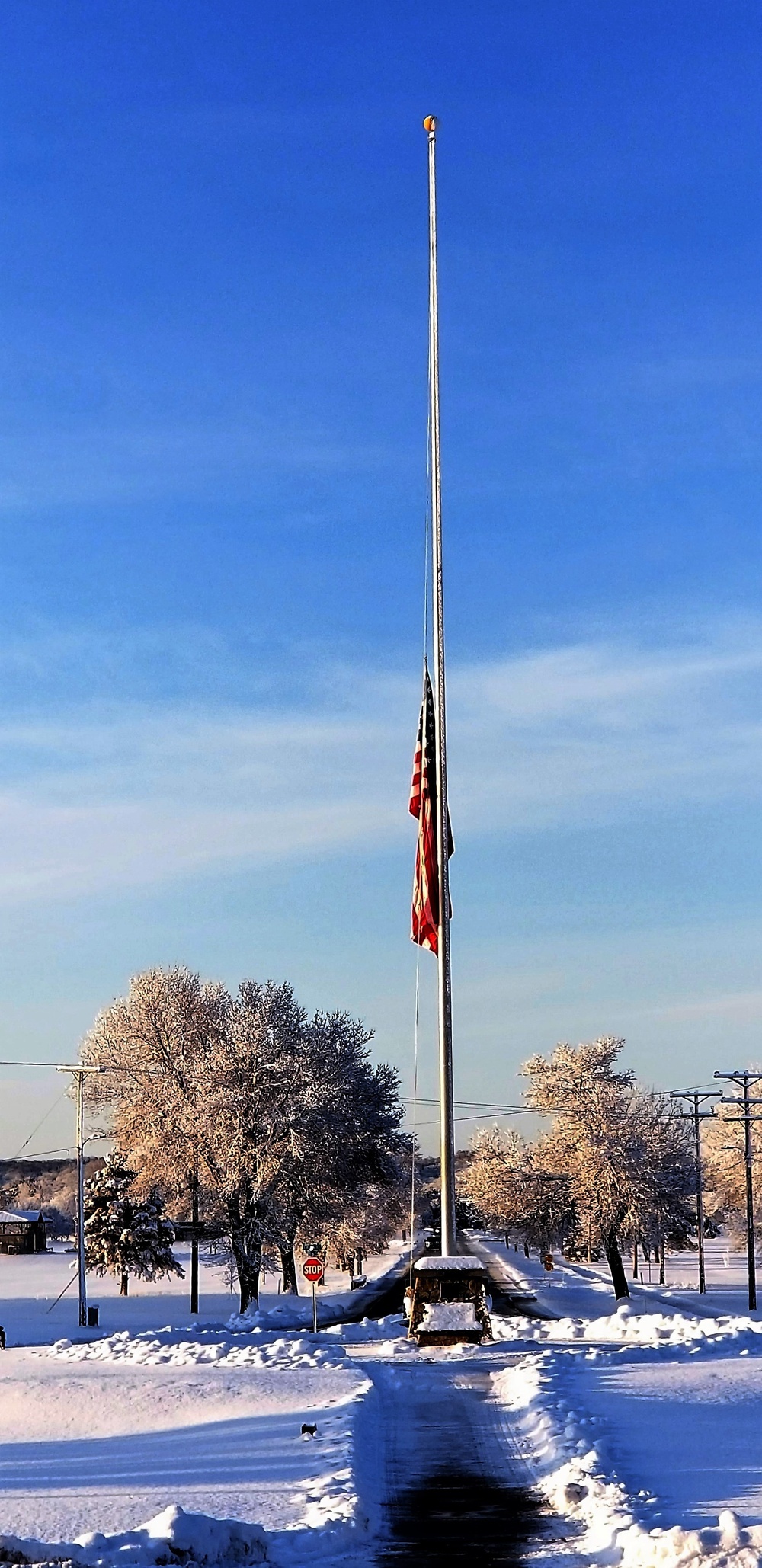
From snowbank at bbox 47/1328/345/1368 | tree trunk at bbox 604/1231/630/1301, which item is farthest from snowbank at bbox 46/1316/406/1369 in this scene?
tree trunk at bbox 604/1231/630/1301

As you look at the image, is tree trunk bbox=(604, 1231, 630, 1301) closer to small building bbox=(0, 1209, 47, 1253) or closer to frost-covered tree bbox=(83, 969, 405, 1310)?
frost-covered tree bbox=(83, 969, 405, 1310)

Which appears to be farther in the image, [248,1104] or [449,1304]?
[248,1104]

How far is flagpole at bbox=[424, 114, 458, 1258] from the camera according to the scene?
2955 cm

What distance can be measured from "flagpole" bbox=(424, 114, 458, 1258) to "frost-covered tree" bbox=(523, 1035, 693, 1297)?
34118 mm

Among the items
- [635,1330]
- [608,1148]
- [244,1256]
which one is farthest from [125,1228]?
[635,1330]

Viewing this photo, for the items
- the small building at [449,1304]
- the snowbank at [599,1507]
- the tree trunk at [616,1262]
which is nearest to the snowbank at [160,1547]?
the snowbank at [599,1507]

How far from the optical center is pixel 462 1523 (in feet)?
44.2

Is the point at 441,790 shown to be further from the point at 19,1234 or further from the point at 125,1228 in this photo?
the point at 19,1234

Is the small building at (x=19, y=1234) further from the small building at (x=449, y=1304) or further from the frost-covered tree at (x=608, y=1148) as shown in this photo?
the small building at (x=449, y=1304)

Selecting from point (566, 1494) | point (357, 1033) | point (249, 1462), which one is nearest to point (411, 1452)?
point (249, 1462)

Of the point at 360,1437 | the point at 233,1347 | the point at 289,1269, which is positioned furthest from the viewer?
the point at 289,1269

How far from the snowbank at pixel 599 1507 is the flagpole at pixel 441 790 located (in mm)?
8633

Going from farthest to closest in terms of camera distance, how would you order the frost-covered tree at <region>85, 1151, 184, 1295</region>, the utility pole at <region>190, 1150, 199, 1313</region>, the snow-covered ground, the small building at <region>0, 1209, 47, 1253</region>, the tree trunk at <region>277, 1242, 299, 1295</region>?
1. the small building at <region>0, 1209, 47, 1253</region>
2. the frost-covered tree at <region>85, 1151, 184, 1295</region>
3. the tree trunk at <region>277, 1242, 299, 1295</region>
4. the utility pole at <region>190, 1150, 199, 1313</region>
5. the snow-covered ground

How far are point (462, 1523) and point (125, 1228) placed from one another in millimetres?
63442
